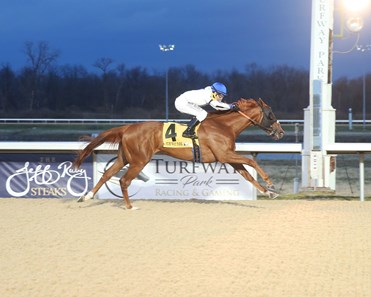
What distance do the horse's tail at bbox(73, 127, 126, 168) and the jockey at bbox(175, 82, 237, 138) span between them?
3.03ft

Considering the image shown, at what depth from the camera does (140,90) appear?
8031 cm

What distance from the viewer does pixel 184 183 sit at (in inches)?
432

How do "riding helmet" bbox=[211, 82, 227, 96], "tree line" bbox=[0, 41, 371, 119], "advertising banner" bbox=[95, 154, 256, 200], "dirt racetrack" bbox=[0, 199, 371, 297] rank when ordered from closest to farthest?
"dirt racetrack" bbox=[0, 199, 371, 297]
"riding helmet" bbox=[211, 82, 227, 96]
"advertising banner" bbox=[95, 154, 256, 200]
"tree line" bbox=[0, 41, 371, 119]

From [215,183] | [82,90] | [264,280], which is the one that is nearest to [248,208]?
[215,183]

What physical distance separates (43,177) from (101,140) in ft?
5.29

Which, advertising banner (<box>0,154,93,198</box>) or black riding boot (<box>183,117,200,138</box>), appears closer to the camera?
black riding boot (<box>183,117,200,138</box>)

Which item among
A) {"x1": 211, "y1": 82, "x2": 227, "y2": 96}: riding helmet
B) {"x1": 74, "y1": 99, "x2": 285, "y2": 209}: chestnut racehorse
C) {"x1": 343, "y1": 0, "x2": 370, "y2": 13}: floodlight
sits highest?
{"x1": 343, "y1": 0, "x2": 370, "y2": 13}: floodlight

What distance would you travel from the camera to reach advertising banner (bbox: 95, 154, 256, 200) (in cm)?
1091

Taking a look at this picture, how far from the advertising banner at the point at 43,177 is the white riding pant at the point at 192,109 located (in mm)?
2078

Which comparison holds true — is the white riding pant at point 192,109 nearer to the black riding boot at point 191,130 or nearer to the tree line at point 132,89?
the black riding boot at point 191,130

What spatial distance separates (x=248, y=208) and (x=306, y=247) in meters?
2.86

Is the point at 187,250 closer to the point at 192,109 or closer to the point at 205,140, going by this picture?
the point at 205,140

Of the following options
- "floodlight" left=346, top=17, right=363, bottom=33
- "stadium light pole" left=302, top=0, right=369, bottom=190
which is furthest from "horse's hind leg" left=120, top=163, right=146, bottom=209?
"floodlight" left=346, top=17, right=363, bottom=33

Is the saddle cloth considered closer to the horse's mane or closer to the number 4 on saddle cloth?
the number 4 on saddle cloth
